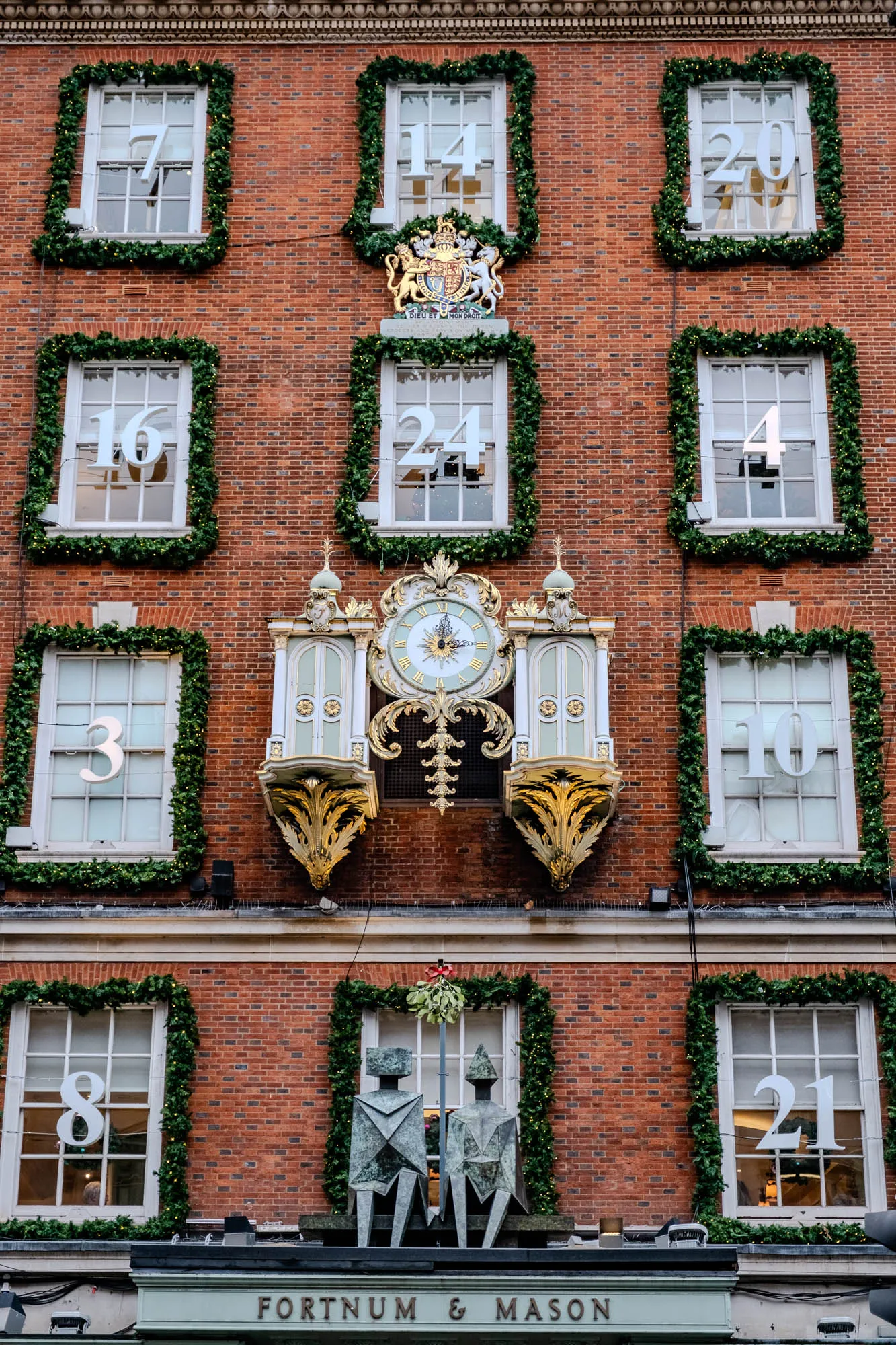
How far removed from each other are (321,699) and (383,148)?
7.38 m

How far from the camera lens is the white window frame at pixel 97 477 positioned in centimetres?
2316

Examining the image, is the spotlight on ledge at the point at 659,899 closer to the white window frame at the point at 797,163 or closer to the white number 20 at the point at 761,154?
the white window frame at the point at 797,163

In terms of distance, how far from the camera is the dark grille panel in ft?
72.6

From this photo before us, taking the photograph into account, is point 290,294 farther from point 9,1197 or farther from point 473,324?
point 9,1197

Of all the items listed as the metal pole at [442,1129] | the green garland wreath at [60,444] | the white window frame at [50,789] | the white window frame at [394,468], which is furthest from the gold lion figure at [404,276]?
the metal pole at [442,1129]

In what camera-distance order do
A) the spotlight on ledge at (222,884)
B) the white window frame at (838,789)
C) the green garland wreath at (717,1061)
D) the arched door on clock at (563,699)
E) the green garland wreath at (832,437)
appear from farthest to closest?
the green garland wreath at (832,437)
the white window frame at (838,789)
the spotlight on ledge at (222,884)
the arched door on clock at (563,699)
the green garland wreath at (717,1061)

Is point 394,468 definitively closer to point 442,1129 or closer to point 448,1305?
point 442,1129

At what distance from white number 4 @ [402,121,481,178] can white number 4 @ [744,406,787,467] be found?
4734 millimetres

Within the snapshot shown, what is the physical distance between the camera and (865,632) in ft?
74.0

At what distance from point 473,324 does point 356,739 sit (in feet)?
18.3

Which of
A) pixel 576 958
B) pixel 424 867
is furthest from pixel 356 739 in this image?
pixel 576 958

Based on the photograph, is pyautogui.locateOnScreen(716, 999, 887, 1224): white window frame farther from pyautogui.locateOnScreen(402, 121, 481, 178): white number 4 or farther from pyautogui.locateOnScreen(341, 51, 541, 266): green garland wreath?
pyautogui.locateOnScreen(402, 121, 481, 178): white number 4

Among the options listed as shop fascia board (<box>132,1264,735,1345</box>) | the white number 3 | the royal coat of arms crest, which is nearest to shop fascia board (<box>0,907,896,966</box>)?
the white number 3

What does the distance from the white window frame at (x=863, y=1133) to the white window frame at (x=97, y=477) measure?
27.1ft
